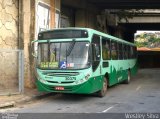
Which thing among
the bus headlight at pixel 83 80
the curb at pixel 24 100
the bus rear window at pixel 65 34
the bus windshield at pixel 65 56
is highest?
the bus rear window at pixel 65 34

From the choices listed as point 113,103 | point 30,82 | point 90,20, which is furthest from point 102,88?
point 90,20

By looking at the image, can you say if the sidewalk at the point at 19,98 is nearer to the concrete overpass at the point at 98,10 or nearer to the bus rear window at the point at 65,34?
the bus rear window at the point at 65,34

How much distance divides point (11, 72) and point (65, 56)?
3.60 meters

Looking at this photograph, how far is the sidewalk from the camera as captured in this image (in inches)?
547

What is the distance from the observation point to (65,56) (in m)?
15.0

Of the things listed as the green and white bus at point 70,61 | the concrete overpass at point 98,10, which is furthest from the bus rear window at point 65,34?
the concrete overpass at point 98,10

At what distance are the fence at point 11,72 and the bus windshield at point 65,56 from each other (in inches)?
65.0

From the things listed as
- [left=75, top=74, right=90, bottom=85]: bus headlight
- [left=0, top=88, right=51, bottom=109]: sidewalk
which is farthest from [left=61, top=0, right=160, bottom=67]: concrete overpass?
[left=75, top=74, right=90, bottom=85]: bus headlight

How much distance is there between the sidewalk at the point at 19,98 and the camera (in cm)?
1390

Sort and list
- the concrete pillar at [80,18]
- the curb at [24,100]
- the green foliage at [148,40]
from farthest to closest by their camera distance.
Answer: the green foliage at [148,40] < the concrete pillar at [80,18] < the curb at [24,100]

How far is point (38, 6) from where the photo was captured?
1961 centimetres

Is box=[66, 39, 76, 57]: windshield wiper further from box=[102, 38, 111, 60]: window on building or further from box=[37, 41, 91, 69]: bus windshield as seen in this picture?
box=[102, 38, 111, 60]: window on building

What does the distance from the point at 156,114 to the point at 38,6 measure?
9.77 m

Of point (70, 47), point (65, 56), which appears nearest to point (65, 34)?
point (70, 47)
